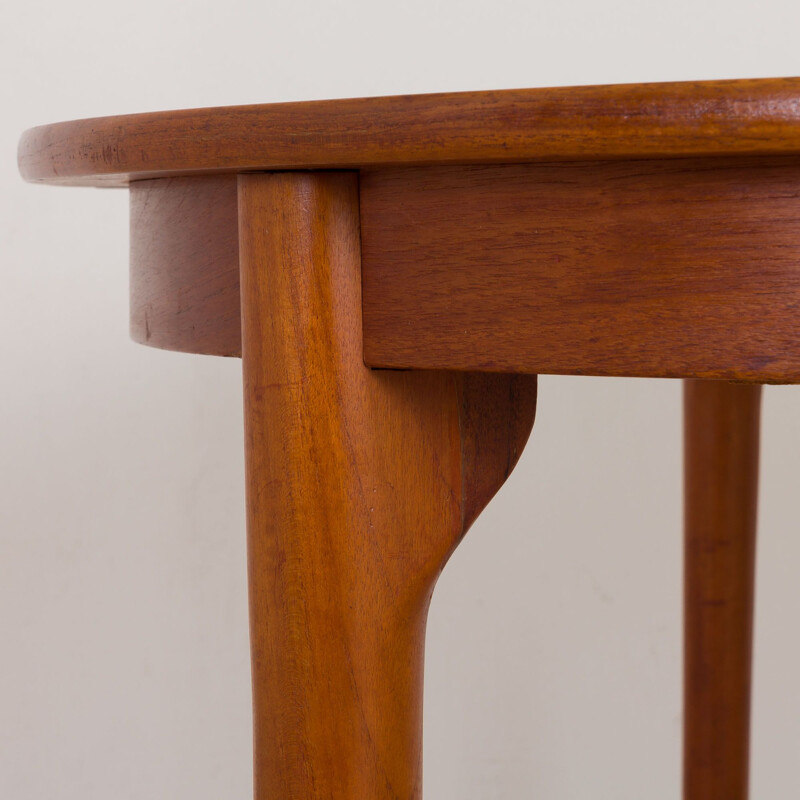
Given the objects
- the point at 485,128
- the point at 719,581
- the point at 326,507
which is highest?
the point at 485,128

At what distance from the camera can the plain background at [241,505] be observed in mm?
1414

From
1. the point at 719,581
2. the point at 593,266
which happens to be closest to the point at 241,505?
the point at 719,581

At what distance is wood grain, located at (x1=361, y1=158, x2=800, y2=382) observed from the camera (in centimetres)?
38

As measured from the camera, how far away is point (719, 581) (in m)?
1.03

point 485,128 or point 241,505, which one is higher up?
point 485,128

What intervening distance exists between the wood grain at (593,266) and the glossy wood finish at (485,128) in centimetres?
2

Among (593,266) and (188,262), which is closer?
(593,266)

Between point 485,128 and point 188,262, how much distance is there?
0.62ft

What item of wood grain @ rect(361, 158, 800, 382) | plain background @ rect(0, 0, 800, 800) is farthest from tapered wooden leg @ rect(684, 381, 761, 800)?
wood grain @ rect(361, 158, 800, 382)

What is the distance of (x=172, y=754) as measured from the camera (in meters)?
1.51

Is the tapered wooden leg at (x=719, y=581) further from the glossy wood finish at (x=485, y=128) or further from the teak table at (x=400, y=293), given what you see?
the glossy wood finish at (x=485, y=128)

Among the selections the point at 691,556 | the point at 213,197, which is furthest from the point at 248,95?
the point at 213,197

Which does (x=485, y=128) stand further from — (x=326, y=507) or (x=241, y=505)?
(x=241, y=505)

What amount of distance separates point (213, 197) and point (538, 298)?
6.1 inches
